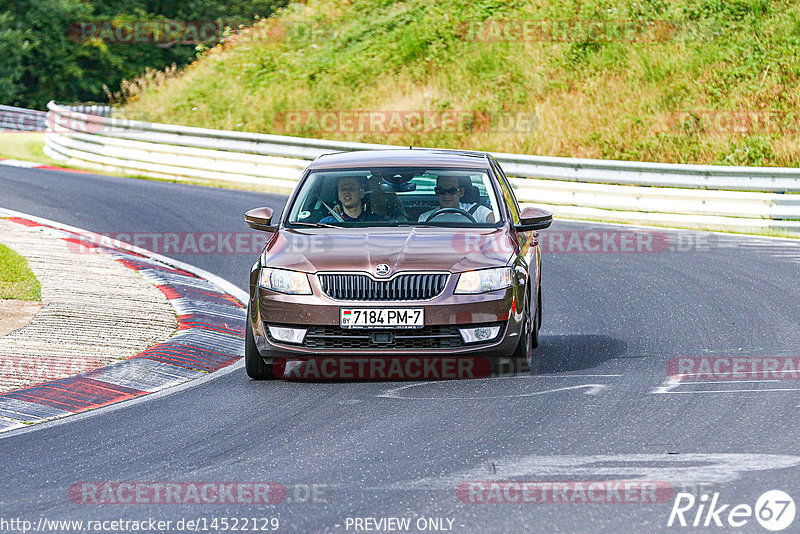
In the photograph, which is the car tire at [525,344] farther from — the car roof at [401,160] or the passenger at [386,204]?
the car roof at [401,160]

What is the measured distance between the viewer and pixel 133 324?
11359 millimetres

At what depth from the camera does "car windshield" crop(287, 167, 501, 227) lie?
988 cm

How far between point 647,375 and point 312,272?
2.54 metres

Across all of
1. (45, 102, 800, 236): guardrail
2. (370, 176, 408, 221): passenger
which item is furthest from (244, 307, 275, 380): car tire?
(45, 102, 800, 236): guardrail

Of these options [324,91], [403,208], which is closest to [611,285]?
[403,208]

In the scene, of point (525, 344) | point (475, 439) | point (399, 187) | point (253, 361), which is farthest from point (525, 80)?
point (475, 439)

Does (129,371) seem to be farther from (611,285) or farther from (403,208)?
(611,285)

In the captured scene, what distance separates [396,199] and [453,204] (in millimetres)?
450

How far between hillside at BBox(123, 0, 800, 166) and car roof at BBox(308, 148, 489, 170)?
14338mm

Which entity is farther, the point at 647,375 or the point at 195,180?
the point at 195,180

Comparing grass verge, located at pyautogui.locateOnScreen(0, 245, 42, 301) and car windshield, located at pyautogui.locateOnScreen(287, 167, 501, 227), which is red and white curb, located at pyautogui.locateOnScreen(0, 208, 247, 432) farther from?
car windshield, located at pyautogui.locateOnScreen(287, 167, 501, 227)

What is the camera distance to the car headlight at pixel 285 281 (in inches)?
350

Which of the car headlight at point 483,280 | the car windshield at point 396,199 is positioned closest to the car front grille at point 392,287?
the car headlight at point 483,280

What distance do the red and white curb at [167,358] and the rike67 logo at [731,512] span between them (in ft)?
14.0
